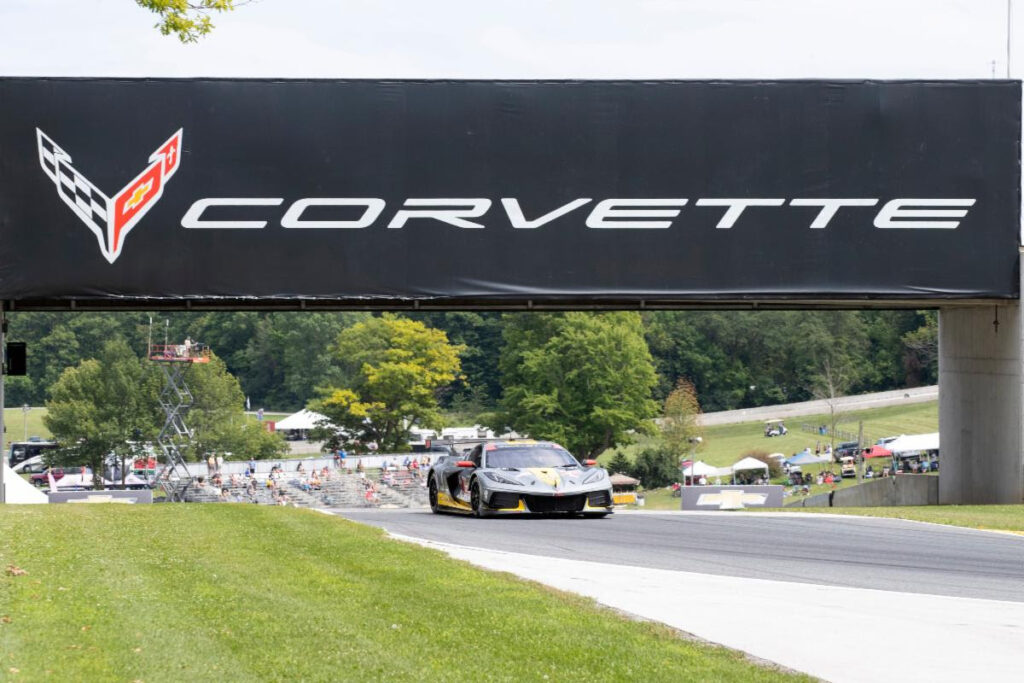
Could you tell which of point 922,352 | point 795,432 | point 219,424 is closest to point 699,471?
point 795,432

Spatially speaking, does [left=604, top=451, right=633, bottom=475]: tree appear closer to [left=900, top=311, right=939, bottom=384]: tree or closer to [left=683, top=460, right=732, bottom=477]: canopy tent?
[left=683, top=460, right=732, bottom=477]: canopy tent

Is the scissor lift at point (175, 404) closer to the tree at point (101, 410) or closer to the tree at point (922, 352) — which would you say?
the tree at point (101, 410)

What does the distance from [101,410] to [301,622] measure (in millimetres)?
77027

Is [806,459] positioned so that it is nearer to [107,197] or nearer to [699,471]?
[699,471]

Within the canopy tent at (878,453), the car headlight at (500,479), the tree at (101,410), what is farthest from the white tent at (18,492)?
the canopy tent at (878,453)

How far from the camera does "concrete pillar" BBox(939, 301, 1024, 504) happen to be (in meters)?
24.2

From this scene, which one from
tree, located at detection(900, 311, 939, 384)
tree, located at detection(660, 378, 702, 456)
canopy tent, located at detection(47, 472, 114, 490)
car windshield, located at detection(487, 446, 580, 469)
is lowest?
canopy tent, located at detection(47, 472, 114, 490)

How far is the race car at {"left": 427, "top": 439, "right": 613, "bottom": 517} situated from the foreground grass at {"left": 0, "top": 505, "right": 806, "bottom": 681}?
597 centimetres

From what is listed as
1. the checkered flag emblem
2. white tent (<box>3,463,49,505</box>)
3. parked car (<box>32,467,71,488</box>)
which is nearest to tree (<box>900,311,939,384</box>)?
parked car (<box>32,467,71,488</box>)

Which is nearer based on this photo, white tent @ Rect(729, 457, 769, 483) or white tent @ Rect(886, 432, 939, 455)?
white tent @ Rect(886, 432, 939, 455)

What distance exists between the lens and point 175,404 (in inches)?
3287

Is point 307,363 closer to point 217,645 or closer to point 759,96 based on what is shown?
point 759,96

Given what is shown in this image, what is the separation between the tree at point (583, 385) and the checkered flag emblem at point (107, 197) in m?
48.4

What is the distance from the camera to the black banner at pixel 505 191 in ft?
75.5
